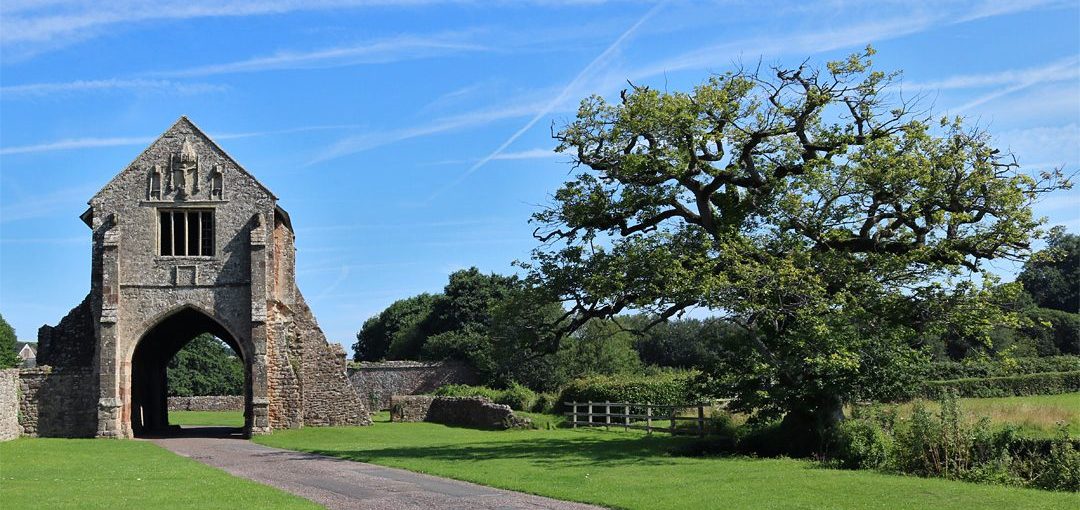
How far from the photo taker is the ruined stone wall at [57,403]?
35.0m

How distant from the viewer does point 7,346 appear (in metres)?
74.4

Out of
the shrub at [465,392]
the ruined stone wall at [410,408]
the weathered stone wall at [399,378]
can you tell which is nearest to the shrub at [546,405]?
the shrub at [465,392]

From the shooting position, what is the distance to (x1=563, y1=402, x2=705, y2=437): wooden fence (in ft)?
97.4

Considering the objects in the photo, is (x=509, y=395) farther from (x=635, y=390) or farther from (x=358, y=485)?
(x=358, y=485)

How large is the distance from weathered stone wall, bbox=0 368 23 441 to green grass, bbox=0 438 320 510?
3981 millimetres

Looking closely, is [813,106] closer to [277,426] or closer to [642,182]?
[642,182]

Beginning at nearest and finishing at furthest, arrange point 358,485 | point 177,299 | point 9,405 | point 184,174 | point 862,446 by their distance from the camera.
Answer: point 358,485 < point 862,446 < point 9,405 < point 177,299 < point 184,174

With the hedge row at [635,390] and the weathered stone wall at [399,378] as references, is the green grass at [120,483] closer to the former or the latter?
the hedge row at [635,390]

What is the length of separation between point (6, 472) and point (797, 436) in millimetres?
17959

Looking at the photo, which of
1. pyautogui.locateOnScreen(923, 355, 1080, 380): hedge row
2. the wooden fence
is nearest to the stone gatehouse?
the wooden fence

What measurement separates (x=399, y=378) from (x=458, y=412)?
69.2 feet

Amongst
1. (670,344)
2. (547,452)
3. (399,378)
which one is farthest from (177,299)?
(670,344)

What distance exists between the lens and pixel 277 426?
3650 cm

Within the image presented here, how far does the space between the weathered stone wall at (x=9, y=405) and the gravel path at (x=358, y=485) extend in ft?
29.7
